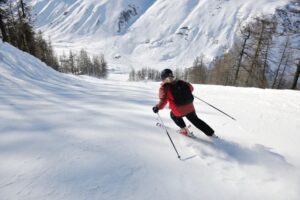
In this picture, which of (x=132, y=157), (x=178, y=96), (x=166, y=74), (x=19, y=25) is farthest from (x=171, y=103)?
(x=19, y=25)

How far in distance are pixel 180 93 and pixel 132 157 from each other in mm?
1682

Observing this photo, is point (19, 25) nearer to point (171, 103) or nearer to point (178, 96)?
Answer: point (171, 103)

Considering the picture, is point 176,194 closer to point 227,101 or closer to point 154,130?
point 154,130

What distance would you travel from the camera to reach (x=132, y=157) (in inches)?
145

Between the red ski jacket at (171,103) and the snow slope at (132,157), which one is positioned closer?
the snow slope at (132,157)

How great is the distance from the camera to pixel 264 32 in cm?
2152

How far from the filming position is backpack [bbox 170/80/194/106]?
14.7 feet

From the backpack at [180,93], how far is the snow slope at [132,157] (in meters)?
0.82

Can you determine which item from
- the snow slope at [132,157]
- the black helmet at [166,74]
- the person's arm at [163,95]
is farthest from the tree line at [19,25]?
the black helmet at [166,74]

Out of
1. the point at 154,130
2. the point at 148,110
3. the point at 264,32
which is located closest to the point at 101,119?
the point at 154,130

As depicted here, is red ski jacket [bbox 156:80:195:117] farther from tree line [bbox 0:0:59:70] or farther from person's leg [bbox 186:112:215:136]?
tree line [bbox 0:0:59:70]

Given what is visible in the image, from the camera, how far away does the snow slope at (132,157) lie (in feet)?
9.66

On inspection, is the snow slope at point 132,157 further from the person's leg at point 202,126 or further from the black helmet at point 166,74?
the black helmet at point 166,74

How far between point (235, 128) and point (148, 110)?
267 centimetres
